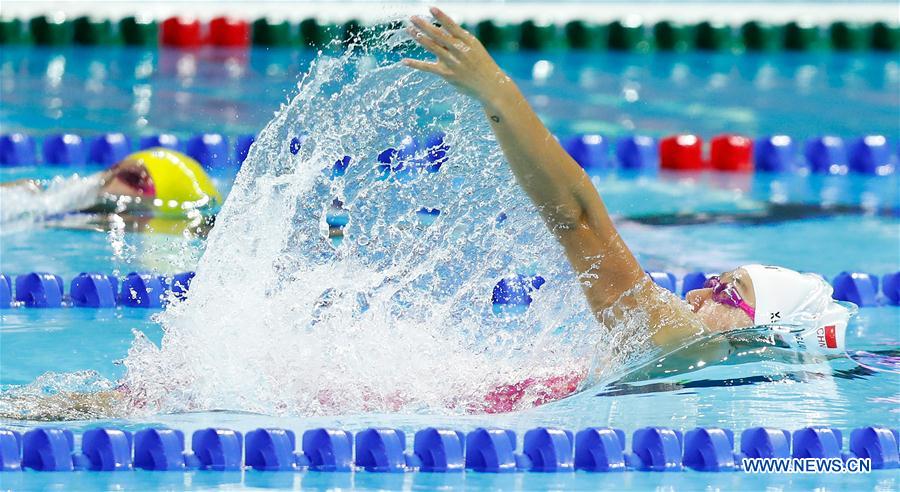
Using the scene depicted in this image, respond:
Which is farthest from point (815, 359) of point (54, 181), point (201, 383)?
point (54, 181)

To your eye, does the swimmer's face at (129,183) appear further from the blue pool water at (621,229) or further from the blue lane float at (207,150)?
the blue lane float at (207,150)

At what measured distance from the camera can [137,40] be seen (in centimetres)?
948

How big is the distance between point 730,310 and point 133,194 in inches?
114

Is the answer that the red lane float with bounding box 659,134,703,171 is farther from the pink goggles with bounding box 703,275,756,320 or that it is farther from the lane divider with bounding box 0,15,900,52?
the pink goggles with bounding box 703,275,756,320

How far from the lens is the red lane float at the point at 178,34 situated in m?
9.51

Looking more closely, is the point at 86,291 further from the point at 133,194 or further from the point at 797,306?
the point at 797,306

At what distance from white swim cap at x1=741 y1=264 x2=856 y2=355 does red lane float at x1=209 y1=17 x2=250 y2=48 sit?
6418 millimetres

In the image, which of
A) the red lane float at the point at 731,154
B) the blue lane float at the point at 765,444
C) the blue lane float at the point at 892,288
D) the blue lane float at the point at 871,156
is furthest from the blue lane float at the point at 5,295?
the blue lane float at the point at 871,156

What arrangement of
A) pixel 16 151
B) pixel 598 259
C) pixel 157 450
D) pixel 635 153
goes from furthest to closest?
pixel 635 153, pixel 16 151, pixel 598 259, pixel 157 450

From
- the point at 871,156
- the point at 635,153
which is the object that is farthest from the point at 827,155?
the point at 635,153

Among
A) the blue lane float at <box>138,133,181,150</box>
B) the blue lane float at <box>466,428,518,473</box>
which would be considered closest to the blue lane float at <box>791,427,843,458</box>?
the blue lane float at <box>466,428,518,473</box>

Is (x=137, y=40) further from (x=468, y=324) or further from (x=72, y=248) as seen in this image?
(x=468, y=324)

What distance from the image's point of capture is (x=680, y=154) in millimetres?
7195

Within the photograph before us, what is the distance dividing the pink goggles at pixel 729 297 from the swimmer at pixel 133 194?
2.53 metres
